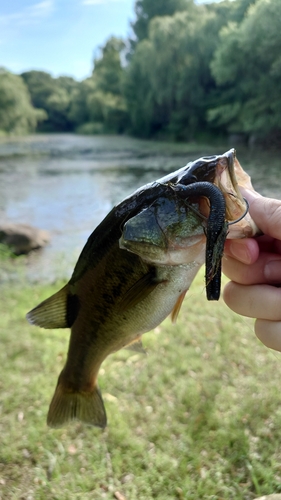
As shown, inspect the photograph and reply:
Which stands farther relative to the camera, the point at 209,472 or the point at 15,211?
the point at 15,211

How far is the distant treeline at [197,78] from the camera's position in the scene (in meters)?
14.8

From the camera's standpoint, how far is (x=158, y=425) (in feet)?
9.89

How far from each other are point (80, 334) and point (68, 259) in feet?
18.4

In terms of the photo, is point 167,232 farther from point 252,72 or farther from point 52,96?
point 52,96

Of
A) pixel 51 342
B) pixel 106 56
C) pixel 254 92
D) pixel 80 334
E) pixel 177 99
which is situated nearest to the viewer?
pixel 80 334

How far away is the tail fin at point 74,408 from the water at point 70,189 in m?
4.30

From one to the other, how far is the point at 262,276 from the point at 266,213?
0.34 metres

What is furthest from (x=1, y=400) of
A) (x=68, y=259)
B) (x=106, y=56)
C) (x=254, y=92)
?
(x=106, y=56)

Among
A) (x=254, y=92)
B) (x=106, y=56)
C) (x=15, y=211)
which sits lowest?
(x=15, y=211)

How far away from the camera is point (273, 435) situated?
9.32 ft

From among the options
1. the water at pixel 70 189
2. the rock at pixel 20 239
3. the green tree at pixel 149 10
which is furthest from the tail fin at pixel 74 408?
the green tree at pixel 149 10

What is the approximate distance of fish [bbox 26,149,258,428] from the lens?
1.34 metres

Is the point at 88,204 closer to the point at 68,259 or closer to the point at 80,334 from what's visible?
the point at 68,259

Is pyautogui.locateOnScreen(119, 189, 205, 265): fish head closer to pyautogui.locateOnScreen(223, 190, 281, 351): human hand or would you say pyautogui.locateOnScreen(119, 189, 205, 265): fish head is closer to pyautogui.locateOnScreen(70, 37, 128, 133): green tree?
pyautogui.locateOnScreen(223, 190, 281, 351): human hand
